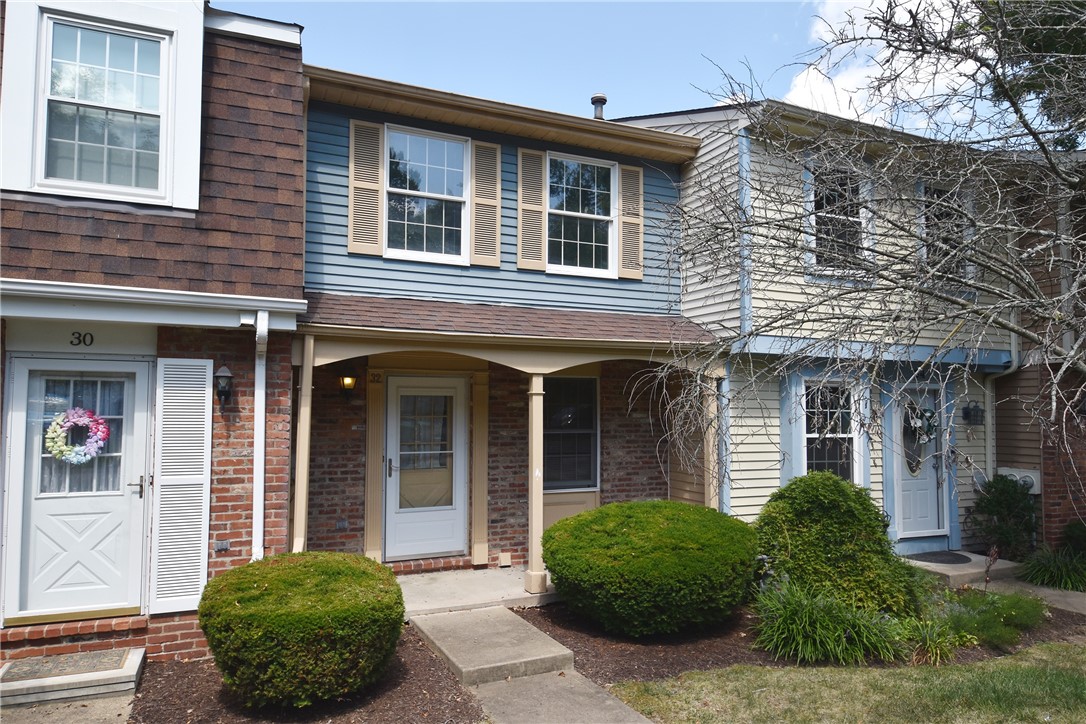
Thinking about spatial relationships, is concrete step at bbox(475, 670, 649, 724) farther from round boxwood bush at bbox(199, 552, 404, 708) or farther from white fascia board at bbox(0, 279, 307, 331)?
white fascia board at bbox(0, 279, 307, 331)

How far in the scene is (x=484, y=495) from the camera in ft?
28.5

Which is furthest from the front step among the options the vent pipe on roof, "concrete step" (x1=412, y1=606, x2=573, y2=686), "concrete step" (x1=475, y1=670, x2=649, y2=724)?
the vent pipe on roof

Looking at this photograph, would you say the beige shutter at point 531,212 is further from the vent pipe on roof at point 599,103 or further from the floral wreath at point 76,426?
the floral wreath at point 76,426

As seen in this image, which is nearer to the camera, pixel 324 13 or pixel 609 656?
pixel 609 656

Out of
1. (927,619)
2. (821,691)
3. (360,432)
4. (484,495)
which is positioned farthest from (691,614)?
(360,432)

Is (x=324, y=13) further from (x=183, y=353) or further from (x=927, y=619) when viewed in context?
(x=927, y=619)

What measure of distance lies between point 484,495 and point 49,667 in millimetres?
4572

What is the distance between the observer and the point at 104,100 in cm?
588

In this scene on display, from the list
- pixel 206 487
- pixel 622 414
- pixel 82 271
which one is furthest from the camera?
pixel 622 414

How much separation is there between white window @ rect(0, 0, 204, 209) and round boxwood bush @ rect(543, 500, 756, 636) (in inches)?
182

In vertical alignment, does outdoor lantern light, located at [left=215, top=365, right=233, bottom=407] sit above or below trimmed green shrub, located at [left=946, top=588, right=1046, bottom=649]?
above

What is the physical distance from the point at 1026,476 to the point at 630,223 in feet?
22.0

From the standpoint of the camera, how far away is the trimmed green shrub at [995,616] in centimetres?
673

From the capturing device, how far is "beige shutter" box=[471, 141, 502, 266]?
8.48 metres
